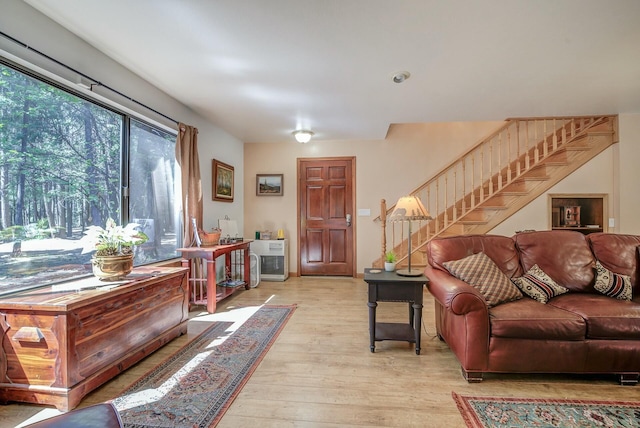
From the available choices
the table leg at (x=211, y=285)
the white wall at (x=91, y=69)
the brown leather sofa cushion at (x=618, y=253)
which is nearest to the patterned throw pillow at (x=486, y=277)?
the brown leather sofa cushion at (x=618, y=253)

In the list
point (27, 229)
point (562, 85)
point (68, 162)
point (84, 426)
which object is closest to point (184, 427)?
point (84, 426)

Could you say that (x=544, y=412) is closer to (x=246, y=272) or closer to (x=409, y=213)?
(x=409, y=213)

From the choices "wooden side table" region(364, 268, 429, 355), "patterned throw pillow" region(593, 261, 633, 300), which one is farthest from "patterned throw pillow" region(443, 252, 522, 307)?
"patterned throw pillow" region(593, 261, 633, 300)

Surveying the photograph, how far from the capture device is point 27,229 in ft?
6.33

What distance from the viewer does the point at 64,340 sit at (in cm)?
162

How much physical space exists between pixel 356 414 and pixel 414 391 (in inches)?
18.0

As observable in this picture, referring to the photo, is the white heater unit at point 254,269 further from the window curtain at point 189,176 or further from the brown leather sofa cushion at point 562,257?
the brown leather sofa cushion at point 562,257

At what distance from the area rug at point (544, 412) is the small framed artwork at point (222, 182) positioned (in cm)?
383

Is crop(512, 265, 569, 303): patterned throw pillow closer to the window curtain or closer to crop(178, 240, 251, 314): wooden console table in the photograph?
crop(178, 240, 251, 314): wooden console table

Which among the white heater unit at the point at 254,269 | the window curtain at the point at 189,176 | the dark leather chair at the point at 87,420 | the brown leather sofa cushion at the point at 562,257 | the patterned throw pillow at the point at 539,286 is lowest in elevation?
the white heater unit at the point at 254,269

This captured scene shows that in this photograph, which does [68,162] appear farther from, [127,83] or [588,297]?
[588,297]

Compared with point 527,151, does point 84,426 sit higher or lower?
lower

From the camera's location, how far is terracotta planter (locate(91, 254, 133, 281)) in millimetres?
2045

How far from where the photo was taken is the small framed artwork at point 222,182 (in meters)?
4.29
